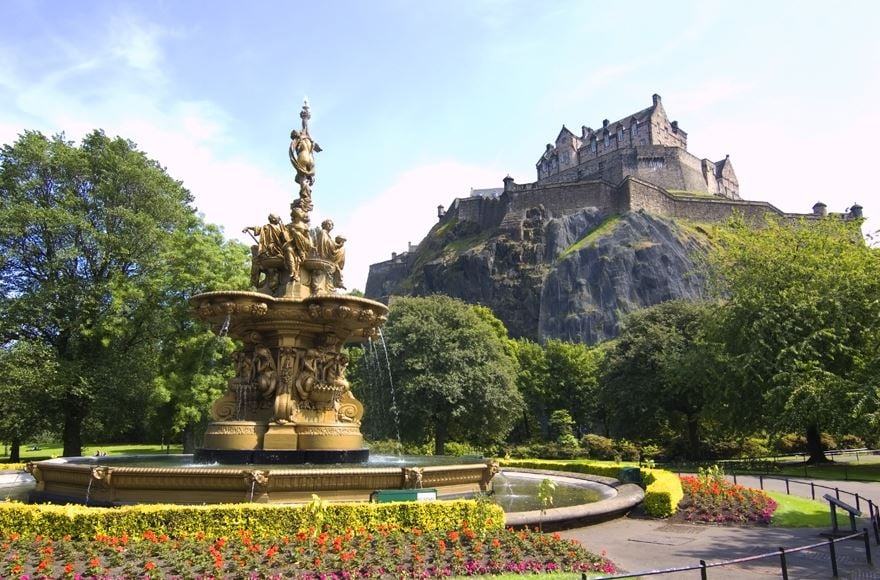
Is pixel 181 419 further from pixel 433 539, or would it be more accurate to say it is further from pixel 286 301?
pixel 433 539

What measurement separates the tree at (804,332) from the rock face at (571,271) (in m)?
45.1

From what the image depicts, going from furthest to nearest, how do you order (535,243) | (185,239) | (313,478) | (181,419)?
(535,243), (185,239), (181,419), (313,478)

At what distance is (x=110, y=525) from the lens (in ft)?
28.2

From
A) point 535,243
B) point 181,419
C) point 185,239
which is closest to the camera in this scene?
point 181,419

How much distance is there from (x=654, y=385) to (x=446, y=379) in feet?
42.7

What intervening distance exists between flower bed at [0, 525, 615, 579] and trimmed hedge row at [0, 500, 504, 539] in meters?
0.18

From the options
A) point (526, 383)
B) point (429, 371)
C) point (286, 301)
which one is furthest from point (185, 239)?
point (526, 383)

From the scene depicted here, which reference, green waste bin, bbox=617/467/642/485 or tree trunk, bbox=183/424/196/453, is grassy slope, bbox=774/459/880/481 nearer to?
green waste bin, bbox=617/467/642/485

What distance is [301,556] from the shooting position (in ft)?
24.3

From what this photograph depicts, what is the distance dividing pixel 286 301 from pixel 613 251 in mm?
74298

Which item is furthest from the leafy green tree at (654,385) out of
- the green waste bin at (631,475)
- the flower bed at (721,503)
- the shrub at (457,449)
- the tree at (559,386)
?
the flower bed at (721,503)

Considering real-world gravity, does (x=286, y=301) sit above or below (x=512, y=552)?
above

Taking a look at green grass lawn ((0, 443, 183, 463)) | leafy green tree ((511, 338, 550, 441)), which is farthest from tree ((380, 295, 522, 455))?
green grass lawn ((0, 443, 183, 463))

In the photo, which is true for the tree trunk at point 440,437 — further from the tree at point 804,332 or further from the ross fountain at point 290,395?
the ross fountain at point 290,395
